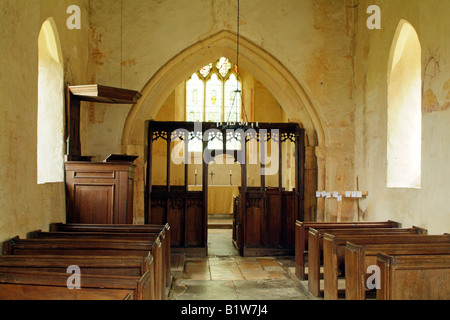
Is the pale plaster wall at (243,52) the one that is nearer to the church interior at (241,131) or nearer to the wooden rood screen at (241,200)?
the church interior at (241,131)

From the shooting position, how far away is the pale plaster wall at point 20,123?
380cm

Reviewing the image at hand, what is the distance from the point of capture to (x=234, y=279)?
5812 millimetres

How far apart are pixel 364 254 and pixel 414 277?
1.71 ft

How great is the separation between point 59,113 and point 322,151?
3.98 metres

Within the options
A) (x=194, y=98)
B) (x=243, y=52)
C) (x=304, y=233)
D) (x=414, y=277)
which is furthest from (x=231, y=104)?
(x=414, y=277)

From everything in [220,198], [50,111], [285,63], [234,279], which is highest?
[285,63]

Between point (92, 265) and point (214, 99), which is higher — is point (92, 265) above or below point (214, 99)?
below

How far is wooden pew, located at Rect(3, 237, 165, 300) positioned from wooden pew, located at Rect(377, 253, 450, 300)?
1.58 meters

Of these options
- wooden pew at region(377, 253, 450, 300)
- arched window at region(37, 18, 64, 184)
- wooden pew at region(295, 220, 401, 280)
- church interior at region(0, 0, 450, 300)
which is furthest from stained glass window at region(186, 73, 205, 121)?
wooden pew at region(377, 253, 450, 300)

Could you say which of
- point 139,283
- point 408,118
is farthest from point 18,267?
point 408,118

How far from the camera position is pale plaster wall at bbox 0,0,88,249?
380 cm

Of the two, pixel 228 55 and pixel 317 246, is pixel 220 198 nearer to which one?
pixel 228 55

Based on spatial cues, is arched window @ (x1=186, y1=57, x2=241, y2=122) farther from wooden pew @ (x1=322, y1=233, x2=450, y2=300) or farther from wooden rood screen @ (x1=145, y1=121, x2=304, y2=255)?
wooden pew @ (x1=322, y1=233, x2=450, y2=300)

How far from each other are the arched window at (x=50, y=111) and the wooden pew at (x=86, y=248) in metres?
1.97
